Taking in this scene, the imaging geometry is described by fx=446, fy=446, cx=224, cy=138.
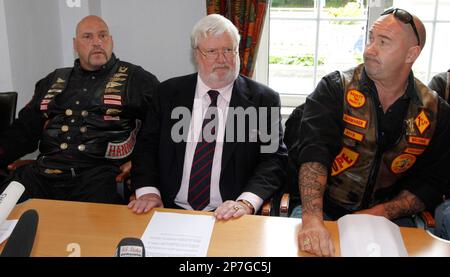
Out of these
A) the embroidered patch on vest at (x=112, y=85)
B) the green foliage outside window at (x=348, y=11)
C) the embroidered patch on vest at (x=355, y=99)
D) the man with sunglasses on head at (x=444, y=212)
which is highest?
the green foliage outside window at (x=348, y=11)

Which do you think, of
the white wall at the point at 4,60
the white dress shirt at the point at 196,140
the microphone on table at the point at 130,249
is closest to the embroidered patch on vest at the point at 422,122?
Result: the white dress shirt at the point at 196,140

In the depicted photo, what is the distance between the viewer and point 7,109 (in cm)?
257

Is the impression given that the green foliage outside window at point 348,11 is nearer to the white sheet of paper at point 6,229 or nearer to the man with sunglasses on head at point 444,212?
the man with sunglasses on head at point 444,212

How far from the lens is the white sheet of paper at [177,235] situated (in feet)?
4.40

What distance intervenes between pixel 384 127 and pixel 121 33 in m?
2.16

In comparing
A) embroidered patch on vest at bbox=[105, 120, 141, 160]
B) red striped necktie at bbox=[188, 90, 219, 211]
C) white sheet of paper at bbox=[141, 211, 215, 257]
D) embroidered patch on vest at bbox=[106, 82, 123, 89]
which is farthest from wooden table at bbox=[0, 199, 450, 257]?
embroidered patch on vest at bbox=[106, 82, 123, 89]

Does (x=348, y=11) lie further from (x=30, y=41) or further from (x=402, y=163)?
(x=30, y=41)

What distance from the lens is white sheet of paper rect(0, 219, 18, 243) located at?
1.42 meters

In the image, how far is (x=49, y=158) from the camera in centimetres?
244

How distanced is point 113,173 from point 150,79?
59cm

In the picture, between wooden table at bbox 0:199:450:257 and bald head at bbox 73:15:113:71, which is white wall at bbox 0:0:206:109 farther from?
wooden table at bbox 0:199:450:257

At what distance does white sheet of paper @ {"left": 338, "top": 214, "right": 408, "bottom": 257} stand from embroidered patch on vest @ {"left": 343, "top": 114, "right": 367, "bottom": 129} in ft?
1.76

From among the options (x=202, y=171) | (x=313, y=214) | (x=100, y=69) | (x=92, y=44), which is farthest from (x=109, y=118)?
(x=313, y=214)

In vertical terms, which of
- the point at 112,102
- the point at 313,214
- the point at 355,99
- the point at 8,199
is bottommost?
the point at 313,214
